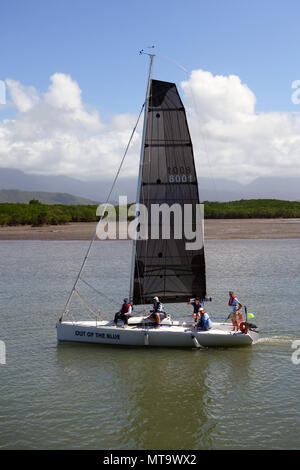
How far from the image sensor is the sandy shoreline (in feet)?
214

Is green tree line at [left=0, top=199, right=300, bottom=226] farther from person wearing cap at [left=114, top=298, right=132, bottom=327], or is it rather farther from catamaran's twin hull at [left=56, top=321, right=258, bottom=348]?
person wearing cap at [left=114, top=298, right=132, bottom=327]

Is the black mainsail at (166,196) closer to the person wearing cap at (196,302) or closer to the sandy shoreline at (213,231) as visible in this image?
the person wearing cap at (196,302)

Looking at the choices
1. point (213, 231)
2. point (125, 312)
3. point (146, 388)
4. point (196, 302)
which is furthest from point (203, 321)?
point (213, 231)

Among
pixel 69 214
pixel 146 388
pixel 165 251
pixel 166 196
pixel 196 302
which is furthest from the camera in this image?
pixel 69 214

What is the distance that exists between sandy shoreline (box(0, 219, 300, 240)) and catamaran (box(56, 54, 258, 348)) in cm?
4192

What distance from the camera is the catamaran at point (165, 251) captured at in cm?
1902

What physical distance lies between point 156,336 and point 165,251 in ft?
12.0

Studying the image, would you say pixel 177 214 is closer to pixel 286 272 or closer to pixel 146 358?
pixel 146 358

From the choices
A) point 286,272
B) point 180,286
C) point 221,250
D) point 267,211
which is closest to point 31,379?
point 180,286

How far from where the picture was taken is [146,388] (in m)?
15.8

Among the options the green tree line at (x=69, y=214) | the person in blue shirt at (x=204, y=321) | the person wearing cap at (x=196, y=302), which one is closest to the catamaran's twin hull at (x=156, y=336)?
the person in blue shirt at (x=204, y=321)

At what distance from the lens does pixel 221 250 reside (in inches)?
2004

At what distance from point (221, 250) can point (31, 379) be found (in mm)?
36536

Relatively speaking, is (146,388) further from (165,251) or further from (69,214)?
(69,214)
